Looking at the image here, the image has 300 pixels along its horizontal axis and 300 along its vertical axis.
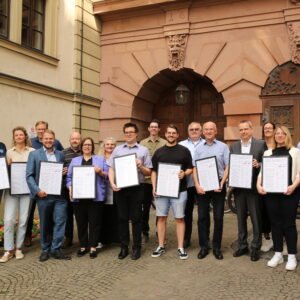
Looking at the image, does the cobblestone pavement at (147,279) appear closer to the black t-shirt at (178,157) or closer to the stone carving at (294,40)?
the black t-shirt at (178,157)

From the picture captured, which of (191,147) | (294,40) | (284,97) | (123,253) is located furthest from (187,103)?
(123,253)

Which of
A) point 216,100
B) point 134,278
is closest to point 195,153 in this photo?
point 134,278

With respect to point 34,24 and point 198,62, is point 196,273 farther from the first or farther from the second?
point 34,24

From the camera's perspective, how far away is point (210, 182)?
5.17 m

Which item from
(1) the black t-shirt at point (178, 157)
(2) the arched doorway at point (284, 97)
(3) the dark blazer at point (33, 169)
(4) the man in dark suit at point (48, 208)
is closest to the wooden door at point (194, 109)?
(2) the arched doorway at point (284, 97)

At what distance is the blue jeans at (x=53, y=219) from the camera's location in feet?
17.5

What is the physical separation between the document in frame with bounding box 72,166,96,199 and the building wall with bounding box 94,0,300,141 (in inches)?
231

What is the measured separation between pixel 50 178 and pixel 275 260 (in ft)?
10.4

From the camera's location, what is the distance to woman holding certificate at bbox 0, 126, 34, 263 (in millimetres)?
5355

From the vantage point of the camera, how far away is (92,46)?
38.1ft

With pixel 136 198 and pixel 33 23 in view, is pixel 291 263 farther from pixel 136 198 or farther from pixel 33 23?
pixel 33 23

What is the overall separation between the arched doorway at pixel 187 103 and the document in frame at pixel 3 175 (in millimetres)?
6731

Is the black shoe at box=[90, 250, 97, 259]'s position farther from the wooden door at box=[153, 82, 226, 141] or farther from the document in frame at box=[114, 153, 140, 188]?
the wooden door at box=[153, 82, 226, 141]

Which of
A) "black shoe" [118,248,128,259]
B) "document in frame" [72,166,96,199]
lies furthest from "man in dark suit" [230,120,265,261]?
"document in frame" [72,166,96,199]
